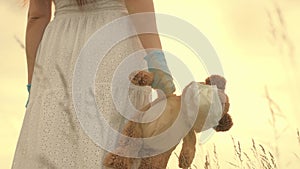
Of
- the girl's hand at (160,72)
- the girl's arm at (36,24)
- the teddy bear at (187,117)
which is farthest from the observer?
the girl's arm at (36,24)

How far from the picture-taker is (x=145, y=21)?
9.36 ft

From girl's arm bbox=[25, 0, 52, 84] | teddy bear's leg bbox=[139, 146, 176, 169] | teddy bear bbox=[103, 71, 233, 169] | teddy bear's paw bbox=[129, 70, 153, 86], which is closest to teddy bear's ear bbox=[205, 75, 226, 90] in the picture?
teddy bear bbox=[103, 71, 233, 169]

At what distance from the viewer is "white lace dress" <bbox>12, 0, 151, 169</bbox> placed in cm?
281

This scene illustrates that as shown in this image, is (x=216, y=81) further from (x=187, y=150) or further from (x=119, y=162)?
(x=119, y=162)

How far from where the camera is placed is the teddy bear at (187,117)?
2463 mm

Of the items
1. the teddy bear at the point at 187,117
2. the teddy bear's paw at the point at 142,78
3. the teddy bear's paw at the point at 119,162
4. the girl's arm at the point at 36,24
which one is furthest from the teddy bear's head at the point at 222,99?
the girl's arm at the point at 36,24

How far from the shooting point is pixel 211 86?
8.14 feet

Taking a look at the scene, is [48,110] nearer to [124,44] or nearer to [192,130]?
[124,44]

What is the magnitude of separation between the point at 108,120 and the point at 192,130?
1.41 feet

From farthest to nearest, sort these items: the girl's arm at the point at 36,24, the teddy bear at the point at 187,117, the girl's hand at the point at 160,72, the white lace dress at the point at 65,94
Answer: the girl's arm at the point at 36,24 → the white lace dress at the point at 65,94 → the girl's hand at the point at 160,72 → the teddy bear at the point at 187,117

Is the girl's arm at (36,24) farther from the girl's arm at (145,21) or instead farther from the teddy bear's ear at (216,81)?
the teddy bear's ear at (216,81)

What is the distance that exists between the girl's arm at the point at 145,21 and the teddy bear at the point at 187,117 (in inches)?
14.0

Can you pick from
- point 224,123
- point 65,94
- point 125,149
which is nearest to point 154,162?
point 125,149

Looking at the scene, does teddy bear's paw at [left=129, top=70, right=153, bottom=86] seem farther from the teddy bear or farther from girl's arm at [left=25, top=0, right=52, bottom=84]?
girl's arm at [left=25, top=0, right=52, bottom=84]
